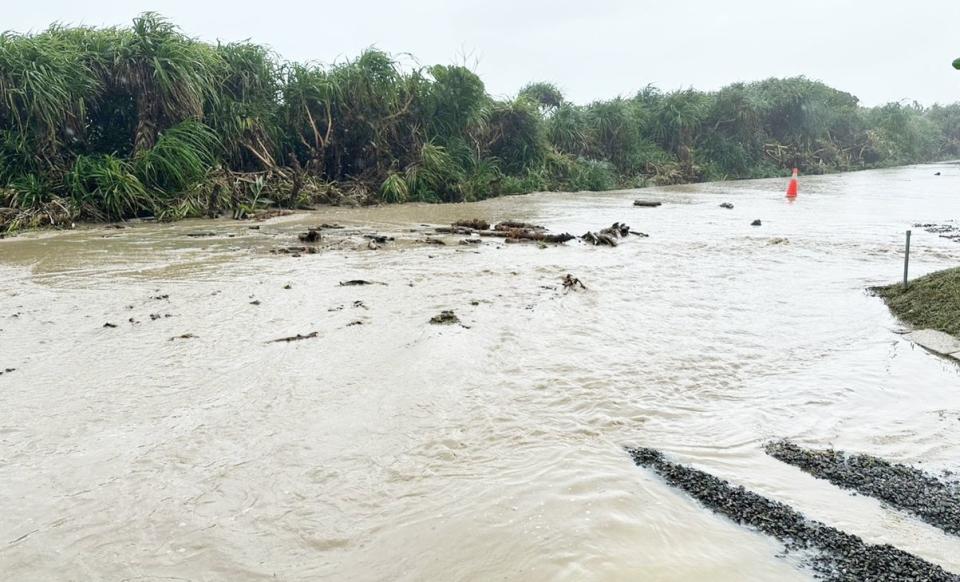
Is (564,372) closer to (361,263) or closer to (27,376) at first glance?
(27,376)

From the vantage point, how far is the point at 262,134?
1274 centimetres

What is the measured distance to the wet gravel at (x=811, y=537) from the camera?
1815mm

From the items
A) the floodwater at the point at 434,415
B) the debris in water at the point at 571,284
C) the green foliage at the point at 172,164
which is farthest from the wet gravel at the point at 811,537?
the green foliage at the point at 172,164

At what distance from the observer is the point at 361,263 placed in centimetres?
661

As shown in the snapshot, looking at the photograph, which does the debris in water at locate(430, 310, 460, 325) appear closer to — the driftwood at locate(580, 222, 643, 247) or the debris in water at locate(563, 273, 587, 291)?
the debris in water at locate(563, 273, 587, 291)

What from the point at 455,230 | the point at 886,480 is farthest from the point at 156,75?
the point at 886,480

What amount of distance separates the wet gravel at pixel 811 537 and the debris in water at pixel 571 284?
121 inches

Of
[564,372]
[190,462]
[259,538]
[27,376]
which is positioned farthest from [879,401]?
[27,376]

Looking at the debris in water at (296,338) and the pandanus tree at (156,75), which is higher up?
the pandanus tree at (156,75)

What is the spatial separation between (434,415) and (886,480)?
1689 mm

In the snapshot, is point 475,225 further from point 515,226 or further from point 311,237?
point 311,237

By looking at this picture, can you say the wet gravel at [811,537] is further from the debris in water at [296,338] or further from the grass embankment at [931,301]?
the grass embankment at [931,301]

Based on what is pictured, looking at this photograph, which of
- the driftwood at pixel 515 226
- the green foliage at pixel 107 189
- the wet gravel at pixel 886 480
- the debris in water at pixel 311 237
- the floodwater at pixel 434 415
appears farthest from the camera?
the green foliage at pixel 107 189

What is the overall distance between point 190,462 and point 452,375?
52.6 inches
